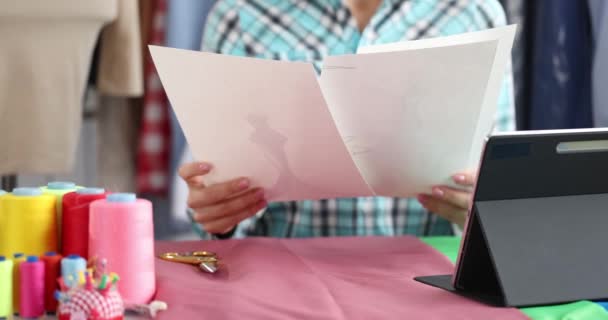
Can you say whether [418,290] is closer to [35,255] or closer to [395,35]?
[35,255]

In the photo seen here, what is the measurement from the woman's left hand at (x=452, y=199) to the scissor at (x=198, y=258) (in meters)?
0.34

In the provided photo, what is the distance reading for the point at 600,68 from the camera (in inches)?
71.6

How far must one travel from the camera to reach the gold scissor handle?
3.58 ft

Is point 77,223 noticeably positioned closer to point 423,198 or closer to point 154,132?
point 423,198

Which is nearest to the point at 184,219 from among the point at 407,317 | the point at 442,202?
the point at 442,202

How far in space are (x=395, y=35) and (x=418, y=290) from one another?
27.1 inches

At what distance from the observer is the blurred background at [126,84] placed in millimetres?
1812

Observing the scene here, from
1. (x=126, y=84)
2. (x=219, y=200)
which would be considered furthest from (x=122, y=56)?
(x=219, y=200)

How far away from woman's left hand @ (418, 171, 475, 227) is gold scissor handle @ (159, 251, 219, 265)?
1.13 feet

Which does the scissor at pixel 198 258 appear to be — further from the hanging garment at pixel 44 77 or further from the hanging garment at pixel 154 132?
the hanging garment at pixel 154 132

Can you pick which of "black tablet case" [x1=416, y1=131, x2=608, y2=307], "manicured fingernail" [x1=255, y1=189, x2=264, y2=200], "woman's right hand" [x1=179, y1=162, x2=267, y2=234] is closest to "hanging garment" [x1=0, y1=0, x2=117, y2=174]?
"woman's right hand" [x1=179, y1=162, x2=267, y2=234]

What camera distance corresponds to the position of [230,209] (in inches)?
51.9

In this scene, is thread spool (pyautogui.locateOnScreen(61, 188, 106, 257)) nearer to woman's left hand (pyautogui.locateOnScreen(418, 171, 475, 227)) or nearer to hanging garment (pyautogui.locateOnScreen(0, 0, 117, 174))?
woman's left hand (pyautogui.locateOnScreen(418, 171, 475, 227))

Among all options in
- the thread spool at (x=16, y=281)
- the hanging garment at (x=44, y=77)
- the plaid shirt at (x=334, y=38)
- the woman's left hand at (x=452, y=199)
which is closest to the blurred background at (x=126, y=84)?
the hanging garment at (x=44, y=77)
